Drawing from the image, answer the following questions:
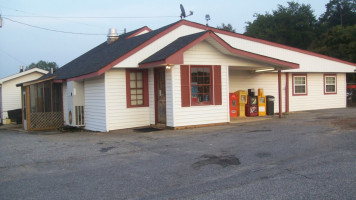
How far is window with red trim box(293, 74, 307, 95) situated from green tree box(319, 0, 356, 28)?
3762 cm

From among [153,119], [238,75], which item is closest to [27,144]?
[153,119]

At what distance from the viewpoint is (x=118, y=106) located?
1436 cm

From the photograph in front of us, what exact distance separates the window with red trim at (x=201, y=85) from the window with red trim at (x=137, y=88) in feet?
6.96

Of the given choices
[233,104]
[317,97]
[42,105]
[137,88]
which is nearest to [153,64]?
[137,88]

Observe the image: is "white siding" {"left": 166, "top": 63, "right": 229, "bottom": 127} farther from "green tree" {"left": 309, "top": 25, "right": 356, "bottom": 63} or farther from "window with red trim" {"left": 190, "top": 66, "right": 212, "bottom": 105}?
"green tree" {"left": 309, "top": 25, "right": 356, "bottom": 63}

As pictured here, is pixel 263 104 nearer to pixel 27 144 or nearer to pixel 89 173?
pixel 27 144

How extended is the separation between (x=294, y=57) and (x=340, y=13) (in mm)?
40910

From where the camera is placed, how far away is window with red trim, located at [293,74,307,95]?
68.9 feet

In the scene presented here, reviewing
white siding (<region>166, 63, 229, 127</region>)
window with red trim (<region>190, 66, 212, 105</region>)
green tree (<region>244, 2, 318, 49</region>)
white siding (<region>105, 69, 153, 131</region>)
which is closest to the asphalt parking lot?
white siding (<region>166, 63, 229, 127</region>)

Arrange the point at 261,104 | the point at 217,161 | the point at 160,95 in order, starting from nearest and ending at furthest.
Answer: the point at 217,161 → the point at 160,95 → the point at 261,104

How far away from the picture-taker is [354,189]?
577cm

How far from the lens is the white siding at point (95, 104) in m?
14.3

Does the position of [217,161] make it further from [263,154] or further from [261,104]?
[261,104]

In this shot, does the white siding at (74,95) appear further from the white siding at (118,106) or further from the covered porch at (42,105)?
the white siding at (118,106)
